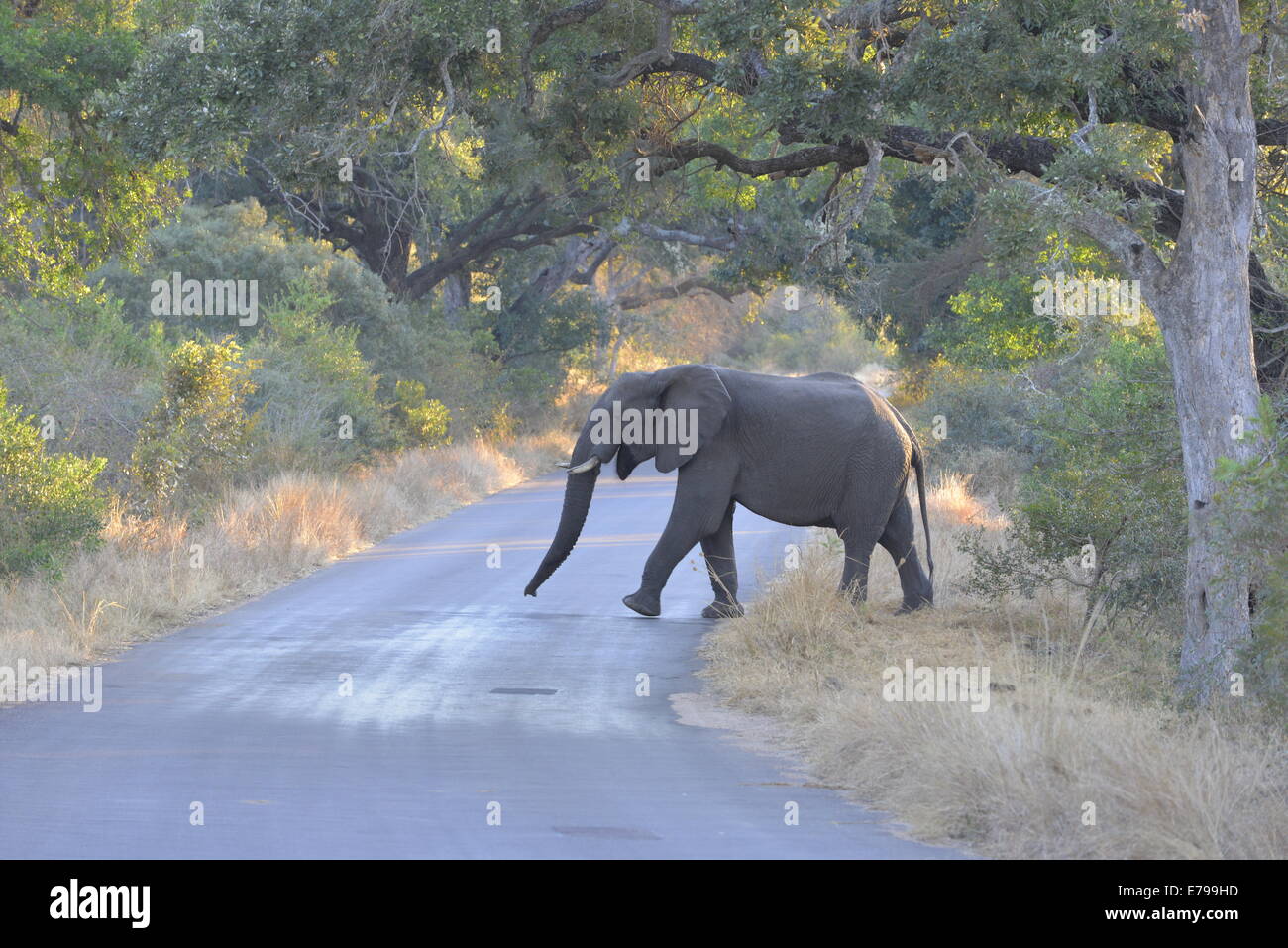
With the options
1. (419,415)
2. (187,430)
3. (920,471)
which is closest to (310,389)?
(419,415)

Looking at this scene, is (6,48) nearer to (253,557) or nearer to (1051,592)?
(253,557)

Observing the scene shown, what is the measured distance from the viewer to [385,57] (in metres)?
13.4

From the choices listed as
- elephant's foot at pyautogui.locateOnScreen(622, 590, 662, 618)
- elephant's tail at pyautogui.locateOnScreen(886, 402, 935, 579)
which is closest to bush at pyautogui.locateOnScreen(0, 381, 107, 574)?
elephant's foot at pyautogui.locateOnScreen(622, 590, 662, 618)

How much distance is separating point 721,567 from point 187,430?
7.19 meters

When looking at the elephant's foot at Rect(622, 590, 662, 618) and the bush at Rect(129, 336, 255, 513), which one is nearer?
the elephant's foot at Rect(622, 590, 662, 618)

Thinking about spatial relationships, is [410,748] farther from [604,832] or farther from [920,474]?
[920,474]

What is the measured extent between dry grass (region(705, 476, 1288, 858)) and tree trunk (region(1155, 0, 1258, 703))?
777 millimetres

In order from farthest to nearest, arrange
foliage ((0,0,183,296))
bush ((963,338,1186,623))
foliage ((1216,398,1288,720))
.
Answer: foliage ((0,0,183,296))
bush ((963,338,1186,623))
foliage ((1216,398,1288,720))

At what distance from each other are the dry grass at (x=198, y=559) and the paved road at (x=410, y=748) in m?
0.49

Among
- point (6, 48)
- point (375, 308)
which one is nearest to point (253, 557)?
point (6, 48)

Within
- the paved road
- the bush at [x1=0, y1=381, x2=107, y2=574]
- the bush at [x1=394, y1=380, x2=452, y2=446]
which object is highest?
the bush at [x1=394, y1=380, x2=452, y2=446]

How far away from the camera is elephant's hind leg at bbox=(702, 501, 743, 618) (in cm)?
1508

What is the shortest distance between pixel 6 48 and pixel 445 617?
770 centimetres

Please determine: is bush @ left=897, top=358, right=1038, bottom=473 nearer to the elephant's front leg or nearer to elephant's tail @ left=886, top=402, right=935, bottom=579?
elephant's tail @ left=886, top=402, right=935, bottom=579
